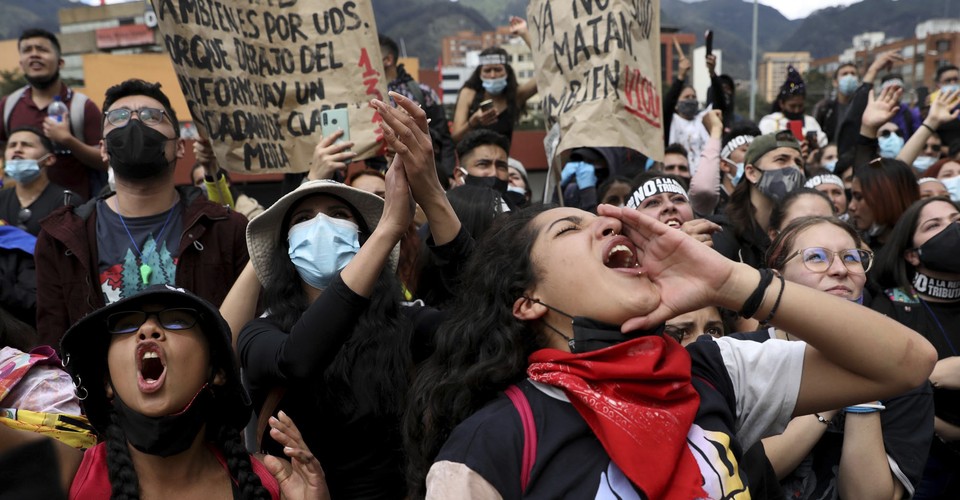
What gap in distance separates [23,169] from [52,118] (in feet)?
1.69

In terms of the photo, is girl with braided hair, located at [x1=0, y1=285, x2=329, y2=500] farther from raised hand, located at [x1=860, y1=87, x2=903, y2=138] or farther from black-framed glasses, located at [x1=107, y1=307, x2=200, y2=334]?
raised hand, located at [x1=860, y1=87, x2=903, y2=138]

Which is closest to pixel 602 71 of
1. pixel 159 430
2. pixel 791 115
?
pixel 159 430

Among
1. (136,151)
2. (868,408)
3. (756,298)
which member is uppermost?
(136,151)

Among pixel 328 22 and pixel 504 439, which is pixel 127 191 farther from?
pixel 504 439

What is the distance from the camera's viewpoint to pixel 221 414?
2.70m

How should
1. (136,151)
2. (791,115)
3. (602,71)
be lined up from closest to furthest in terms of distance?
(136,151)
(602,71)
(791,115)

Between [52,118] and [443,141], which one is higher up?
[52,118]

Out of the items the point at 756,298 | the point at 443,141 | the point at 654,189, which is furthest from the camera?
the point at 443,141

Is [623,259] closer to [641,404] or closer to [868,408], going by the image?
[641,404]

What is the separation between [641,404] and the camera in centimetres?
207

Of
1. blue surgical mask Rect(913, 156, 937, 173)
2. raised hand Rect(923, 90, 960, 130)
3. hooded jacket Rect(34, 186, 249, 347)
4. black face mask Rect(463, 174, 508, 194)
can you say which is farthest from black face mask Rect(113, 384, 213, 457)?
blue surgical mask Rect(913, 156, 937, 173)

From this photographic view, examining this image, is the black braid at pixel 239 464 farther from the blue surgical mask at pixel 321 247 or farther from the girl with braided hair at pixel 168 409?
the blue surgical mask at pixel 321 247

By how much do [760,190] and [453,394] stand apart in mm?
4071

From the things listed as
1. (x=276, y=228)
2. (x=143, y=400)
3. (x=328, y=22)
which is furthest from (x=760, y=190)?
(x=143, y=400)
